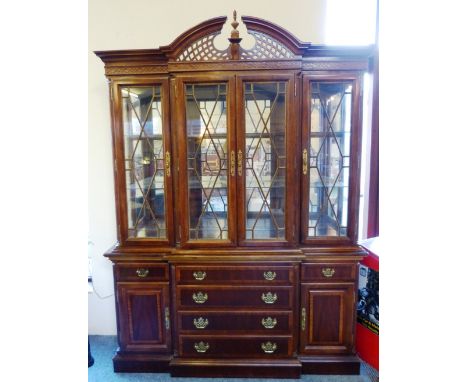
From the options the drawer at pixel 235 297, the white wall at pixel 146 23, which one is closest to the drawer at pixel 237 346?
the drawer at pixel 235 297

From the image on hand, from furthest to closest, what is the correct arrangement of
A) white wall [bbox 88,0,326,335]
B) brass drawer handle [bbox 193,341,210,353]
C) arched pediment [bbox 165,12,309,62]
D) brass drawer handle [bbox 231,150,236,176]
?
white wall [bbox 88,0,326,335]
brass drawer handle [bbox 193,341,210,353]
brass drawer handle [bbox 231,150,236,176]
arched pediment [bbox 165,12,309,62]

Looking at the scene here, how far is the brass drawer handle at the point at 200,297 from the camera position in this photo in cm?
198

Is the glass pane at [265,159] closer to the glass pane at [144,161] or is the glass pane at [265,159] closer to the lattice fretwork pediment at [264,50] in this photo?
the lattice fretwork pediment at [264,50]

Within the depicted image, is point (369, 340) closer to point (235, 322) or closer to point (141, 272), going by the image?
point (235, 322)

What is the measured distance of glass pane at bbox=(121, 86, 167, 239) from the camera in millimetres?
1972

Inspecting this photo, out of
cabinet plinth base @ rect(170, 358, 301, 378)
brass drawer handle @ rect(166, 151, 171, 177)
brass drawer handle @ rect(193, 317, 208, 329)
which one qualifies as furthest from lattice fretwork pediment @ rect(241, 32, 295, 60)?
cabinet plinth base @ rect(170, 358, 301, 378)

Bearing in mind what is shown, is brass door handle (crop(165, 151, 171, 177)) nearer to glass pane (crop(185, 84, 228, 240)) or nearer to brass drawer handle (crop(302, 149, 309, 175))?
glass pane (crop(185, 84, 228, 240))

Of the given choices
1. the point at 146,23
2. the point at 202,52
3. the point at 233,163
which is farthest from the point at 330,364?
the point at 146,23

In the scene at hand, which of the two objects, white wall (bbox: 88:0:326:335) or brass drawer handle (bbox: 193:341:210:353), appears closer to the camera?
brass drawer handle (bbox: 193:341:210:353)

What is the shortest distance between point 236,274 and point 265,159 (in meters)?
0.80

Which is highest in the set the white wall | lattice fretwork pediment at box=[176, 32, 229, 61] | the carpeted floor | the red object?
the white wall
